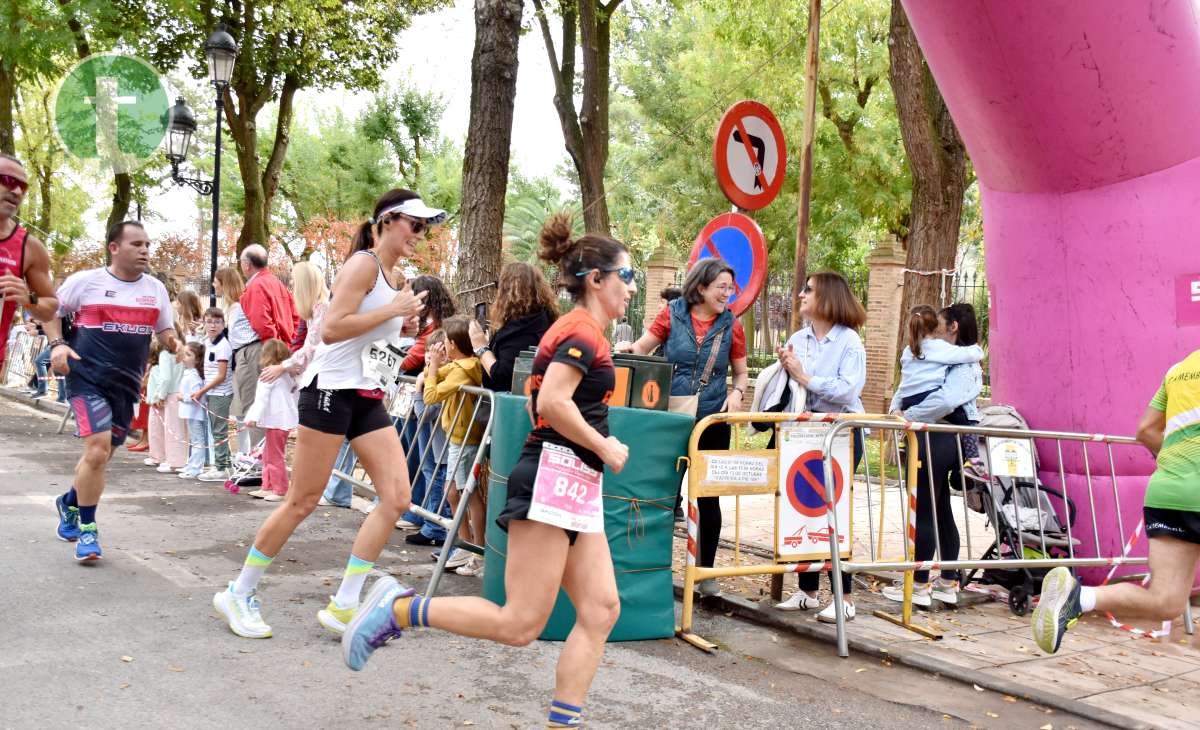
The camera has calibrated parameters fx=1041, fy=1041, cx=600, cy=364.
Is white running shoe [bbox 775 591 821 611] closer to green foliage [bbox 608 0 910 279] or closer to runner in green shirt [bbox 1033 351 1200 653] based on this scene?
runner in green shirt [bbox 1033 351 1200 653]

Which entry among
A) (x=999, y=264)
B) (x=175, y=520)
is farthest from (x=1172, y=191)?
(x=175, y=520)

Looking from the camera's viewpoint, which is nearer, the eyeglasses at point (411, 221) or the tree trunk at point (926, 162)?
the eyeglasses at point (411, 221)

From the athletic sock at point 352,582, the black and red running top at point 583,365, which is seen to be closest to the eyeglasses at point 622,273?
the black and red running top at point 583,365

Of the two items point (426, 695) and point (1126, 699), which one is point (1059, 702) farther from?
point (426, 695)

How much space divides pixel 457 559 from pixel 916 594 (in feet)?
9.58

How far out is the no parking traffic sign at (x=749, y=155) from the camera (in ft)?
25.9

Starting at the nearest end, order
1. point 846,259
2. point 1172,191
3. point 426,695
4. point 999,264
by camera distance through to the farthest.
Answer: point 426,695
point 1172,191
point 999,264
point 846,259

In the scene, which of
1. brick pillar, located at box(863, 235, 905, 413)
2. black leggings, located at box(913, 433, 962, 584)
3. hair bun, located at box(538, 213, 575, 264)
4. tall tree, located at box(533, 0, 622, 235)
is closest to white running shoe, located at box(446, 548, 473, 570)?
black leggings, located at box(913, 433, 962, 584)

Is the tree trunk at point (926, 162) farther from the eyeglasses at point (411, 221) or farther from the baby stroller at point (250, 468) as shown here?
the eyeglasses at point (411, 221)

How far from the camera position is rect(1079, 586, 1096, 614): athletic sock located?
462 cm

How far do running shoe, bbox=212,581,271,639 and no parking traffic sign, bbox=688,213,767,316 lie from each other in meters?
3.79

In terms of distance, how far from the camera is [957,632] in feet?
19.6

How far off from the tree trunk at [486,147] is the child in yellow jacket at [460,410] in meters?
3.01

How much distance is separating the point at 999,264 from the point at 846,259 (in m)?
27.2
